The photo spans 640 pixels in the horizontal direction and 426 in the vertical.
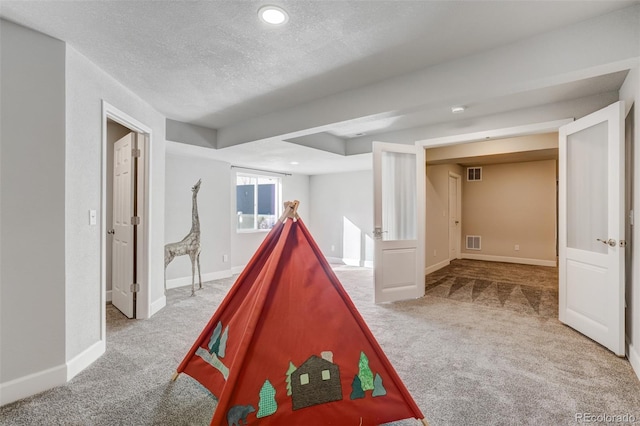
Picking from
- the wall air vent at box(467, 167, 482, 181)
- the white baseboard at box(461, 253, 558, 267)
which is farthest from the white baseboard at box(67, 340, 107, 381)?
the wall air vent at box(467, 167, 482, 181)

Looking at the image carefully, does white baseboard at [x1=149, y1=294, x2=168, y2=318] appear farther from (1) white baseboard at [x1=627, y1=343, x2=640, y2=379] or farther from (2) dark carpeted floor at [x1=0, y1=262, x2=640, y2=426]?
(1) white baseboard at [x1=627, y1=343, x2=640, y2=379]

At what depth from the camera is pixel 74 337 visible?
2.29m

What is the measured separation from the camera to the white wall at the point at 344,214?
688 cm

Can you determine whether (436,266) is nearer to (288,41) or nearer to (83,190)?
(288,41)

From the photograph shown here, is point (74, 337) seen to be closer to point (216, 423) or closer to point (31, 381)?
point (31, 381)

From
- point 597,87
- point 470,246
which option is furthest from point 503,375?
point 470,246

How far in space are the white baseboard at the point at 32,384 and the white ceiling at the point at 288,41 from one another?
7.51 feet

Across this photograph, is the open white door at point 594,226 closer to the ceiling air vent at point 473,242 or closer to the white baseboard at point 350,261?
the white baseboard at point 350,261

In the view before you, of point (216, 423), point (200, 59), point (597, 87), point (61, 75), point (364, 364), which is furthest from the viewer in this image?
point (597, 87)

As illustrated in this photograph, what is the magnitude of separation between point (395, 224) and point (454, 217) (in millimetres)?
3788

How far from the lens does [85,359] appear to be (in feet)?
7.80

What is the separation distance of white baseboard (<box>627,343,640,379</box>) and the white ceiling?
2.29 metres

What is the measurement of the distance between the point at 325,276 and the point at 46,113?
2.18 m

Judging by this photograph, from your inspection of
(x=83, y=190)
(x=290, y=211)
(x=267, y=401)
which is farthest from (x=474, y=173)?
(x=83, y=190)
